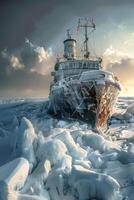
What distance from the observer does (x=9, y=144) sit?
11922mm

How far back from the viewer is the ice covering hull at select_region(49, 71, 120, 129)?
2506cm

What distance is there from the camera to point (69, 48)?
130 feet

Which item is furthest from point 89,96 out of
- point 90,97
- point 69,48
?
point 69,48

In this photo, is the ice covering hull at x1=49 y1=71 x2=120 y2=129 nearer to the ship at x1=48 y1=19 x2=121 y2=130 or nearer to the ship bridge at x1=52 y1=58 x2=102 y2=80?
the ship at x1=48 y1=19 x2=121 y2=130

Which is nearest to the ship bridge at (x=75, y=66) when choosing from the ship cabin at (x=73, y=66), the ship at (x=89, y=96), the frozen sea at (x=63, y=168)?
the ship cabin at (x=73, y=66)

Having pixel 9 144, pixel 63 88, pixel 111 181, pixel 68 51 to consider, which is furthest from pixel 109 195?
pixel 68 51

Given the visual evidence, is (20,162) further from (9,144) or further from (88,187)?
(9,144)

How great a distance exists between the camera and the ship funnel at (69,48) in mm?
38688

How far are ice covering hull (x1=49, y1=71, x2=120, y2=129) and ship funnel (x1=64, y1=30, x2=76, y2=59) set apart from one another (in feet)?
40.3

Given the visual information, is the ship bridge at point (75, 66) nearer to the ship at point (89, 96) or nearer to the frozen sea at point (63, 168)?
the ship at point (89, 96)

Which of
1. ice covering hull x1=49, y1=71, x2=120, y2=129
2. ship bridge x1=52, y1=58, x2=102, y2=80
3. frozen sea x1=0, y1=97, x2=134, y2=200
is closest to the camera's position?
frozen sea x1=0, y1=97, x2=134, y2=200

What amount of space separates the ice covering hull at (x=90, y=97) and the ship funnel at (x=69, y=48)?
12288 millimetres

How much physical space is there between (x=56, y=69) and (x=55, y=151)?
90.9ft

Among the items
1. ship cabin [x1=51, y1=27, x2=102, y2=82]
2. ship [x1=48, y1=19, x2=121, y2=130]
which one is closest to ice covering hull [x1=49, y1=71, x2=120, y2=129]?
ship [x1=48, y1=19, x2=121, y2=130]
